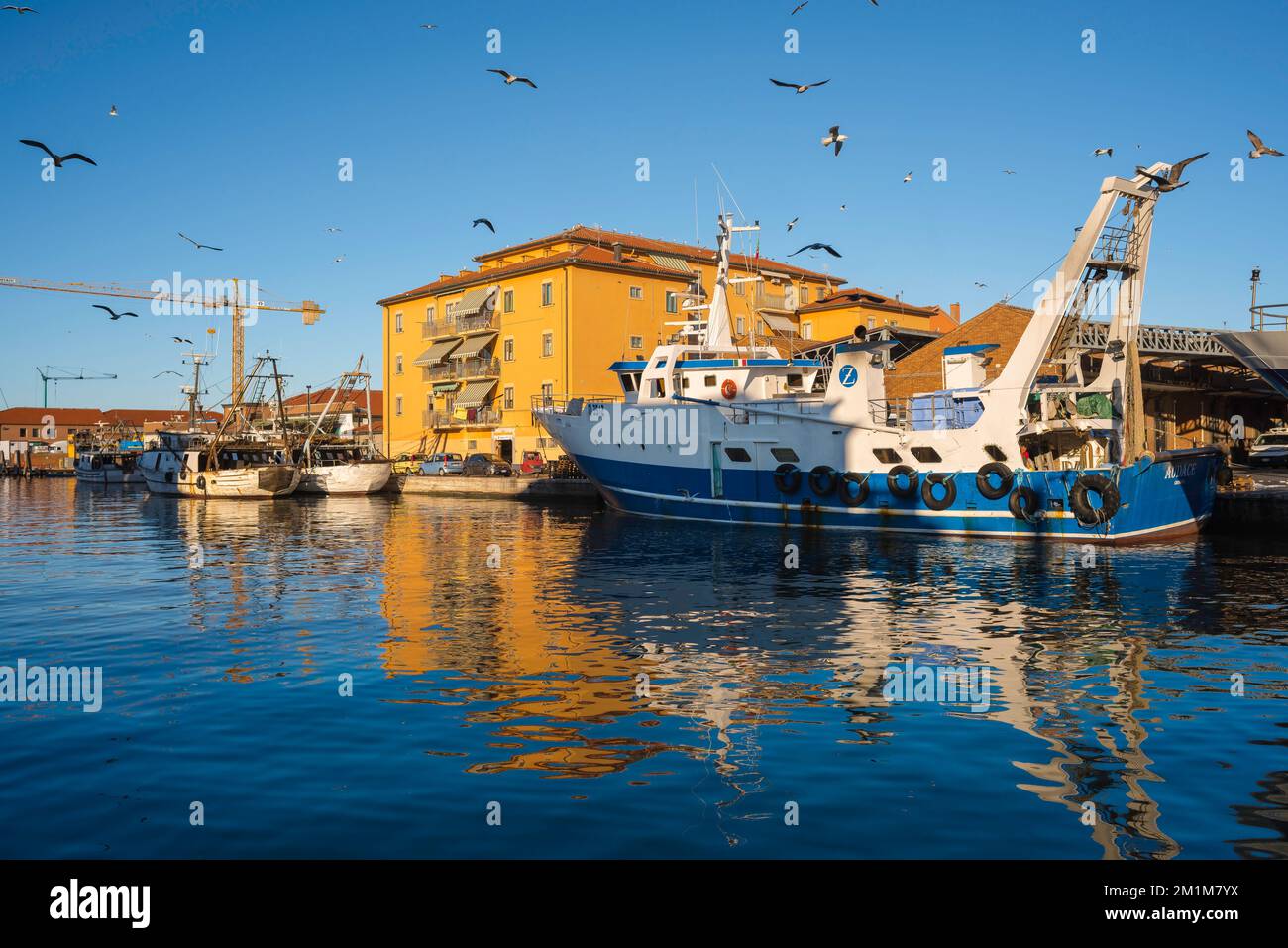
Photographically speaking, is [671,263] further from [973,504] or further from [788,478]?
[973,504]

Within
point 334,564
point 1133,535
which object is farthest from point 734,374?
point 334,564

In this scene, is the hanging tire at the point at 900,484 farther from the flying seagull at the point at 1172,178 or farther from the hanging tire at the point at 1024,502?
the flying seagull at the point at 1172,178

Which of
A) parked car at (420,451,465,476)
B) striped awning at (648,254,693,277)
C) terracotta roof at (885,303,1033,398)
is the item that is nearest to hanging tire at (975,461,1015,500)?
terracotta roof at (885,303,1033,398)

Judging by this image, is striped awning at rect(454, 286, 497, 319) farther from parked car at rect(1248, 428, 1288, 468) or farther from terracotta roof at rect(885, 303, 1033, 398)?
parked car at rect(1248, 428, 1288, 468)

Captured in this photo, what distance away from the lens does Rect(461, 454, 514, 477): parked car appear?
61.9 m

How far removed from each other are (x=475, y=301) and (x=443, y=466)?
1314 centimetres

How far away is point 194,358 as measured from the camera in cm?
8069

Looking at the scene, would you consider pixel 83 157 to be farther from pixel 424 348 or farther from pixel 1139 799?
pixel 424 348

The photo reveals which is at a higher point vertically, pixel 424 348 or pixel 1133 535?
pixel 424 348

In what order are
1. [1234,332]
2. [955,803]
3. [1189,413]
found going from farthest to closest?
[1189,413] < [1234,332] < [955,803]

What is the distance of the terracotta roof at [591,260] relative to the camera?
6307 centimetres
